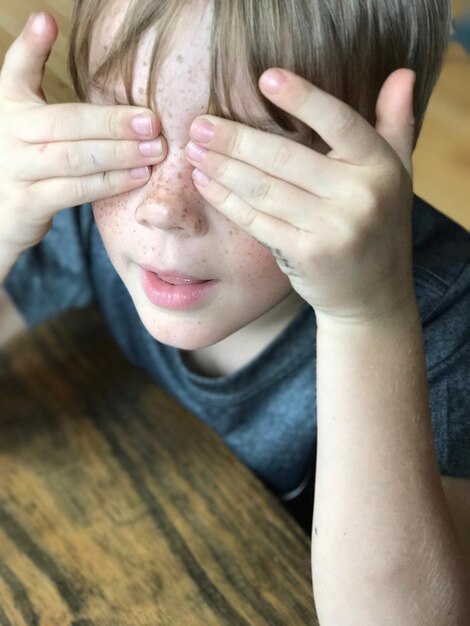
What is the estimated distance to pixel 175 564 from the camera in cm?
66

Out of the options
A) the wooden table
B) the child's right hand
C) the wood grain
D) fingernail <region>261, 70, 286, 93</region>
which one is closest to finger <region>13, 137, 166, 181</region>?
the child's right hand

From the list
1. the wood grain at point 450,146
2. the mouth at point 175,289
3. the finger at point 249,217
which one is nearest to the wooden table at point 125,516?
the mouth at point 175,289

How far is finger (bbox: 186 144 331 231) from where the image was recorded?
0.53m

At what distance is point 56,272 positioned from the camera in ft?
3.32

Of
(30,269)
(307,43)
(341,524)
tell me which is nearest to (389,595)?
(341,524)

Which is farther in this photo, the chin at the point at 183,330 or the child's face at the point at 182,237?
the chin at the point at 183,330

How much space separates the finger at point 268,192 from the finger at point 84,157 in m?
0.05

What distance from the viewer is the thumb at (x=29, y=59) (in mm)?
580

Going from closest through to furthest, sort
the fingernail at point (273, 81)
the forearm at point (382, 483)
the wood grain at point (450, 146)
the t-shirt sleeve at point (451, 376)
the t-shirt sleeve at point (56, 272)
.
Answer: the fingernail at point (273, 81)
the forearm at point (382, 483)
the t-shirt sleeve at point (451, 376)
the t-shirt sleeve at point (56, 272)
the wood grain at point (450, 146)

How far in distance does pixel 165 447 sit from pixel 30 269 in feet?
1.17

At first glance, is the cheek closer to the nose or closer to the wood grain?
the nose

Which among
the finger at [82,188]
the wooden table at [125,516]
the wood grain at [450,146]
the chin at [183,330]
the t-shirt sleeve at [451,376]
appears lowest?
the wood grain at [450,146]

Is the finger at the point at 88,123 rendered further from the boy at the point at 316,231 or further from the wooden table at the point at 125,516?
the wooden table at the point at 125,516

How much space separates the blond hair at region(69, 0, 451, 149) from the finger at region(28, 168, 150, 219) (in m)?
0.05
